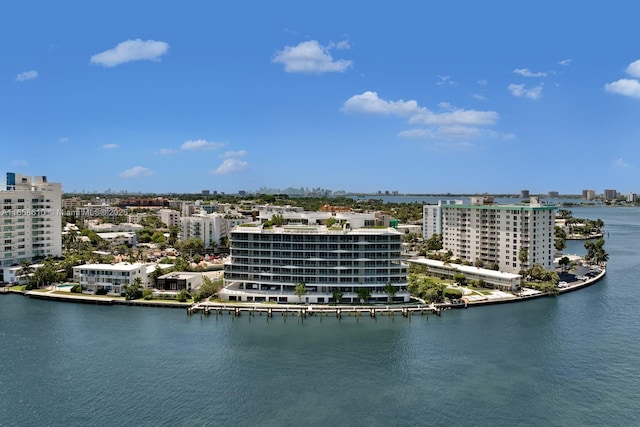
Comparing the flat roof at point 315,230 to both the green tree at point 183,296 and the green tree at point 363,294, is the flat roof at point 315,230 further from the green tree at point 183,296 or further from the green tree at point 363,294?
the green tree at point 183,296

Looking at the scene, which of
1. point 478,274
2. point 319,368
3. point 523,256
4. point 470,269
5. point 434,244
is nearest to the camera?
point 319,368

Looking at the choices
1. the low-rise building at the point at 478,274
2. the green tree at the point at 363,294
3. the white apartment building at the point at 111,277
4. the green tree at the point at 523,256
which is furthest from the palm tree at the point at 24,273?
the green tree at the point at 523,256

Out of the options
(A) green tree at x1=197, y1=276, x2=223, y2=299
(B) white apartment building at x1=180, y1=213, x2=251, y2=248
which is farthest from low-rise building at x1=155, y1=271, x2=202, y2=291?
(B) white apartment building at x1=180, y1=213, x2=251, y2=248

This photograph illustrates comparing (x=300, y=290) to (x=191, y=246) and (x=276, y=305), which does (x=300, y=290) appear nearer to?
(x=276, y=305)

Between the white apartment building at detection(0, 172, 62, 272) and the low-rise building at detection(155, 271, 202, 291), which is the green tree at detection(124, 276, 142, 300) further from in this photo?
the white apartment building at detection(0, 172, 62, 272)

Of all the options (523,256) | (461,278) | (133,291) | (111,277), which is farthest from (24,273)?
(523,256)

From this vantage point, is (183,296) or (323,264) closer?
(323,264)

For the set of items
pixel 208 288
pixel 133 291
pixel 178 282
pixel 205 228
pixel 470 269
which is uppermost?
pixel 205 228
